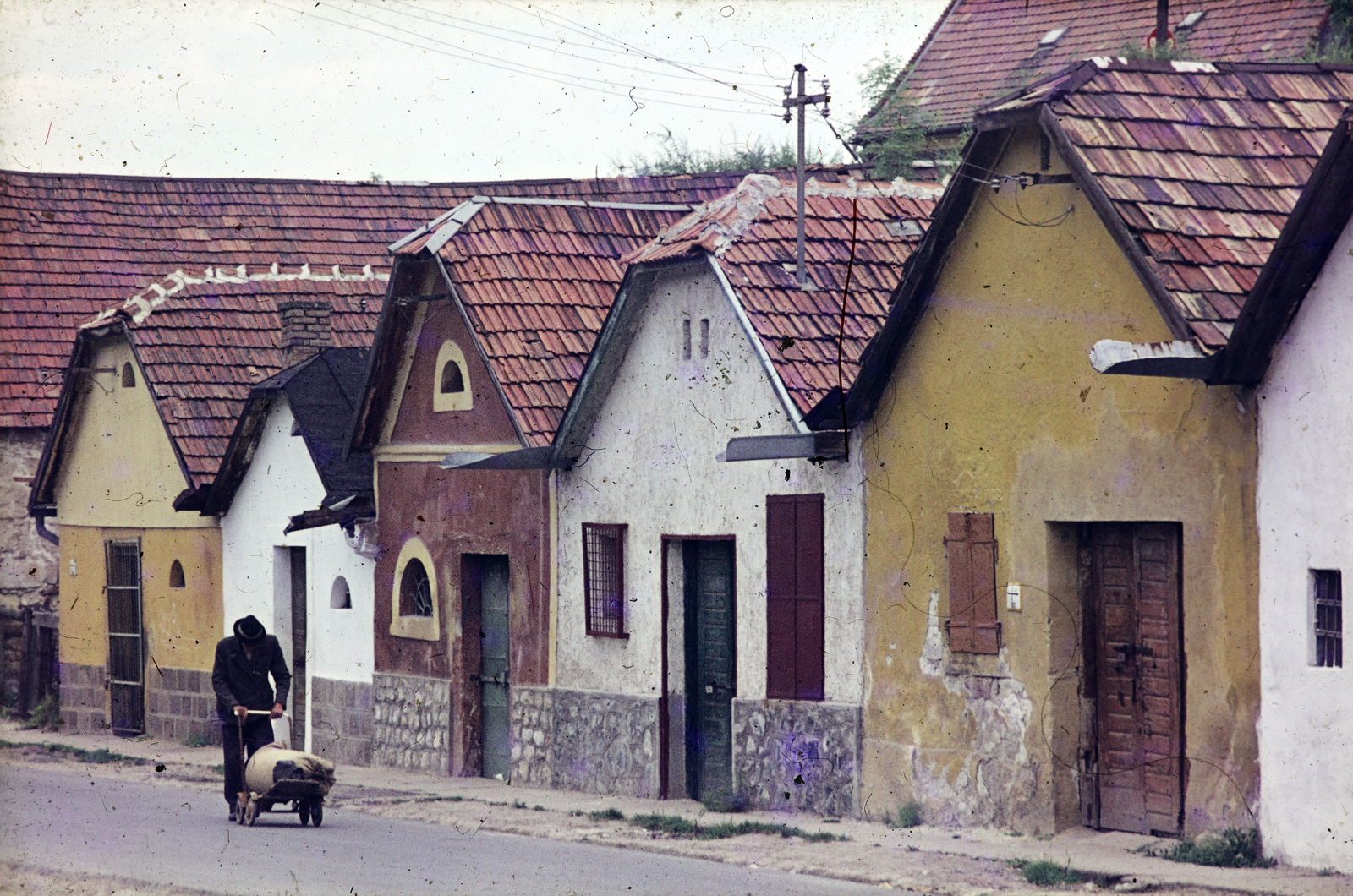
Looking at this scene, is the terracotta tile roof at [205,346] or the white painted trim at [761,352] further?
the terracotta tile roof at [205,346]

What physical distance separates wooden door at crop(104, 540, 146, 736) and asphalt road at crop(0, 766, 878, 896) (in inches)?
339

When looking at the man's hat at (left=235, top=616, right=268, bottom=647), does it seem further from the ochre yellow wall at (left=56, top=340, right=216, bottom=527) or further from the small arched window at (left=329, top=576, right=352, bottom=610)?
the ochre yellow wall at (left=56, top=340, right=216, bottom=527)

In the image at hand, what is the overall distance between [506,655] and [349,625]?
3133 millimetres

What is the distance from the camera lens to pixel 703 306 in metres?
17.3

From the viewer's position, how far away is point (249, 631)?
16.4 m

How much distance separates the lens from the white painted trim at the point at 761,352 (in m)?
15.6

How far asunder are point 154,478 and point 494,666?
7.70 metres

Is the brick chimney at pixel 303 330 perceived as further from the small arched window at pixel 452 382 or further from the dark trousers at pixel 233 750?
the dark trousers at pixel 233 750

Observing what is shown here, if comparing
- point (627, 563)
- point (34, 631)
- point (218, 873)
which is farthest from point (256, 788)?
point (34, 631)

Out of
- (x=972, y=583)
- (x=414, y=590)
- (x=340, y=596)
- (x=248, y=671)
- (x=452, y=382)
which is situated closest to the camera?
(x=972, y=583)

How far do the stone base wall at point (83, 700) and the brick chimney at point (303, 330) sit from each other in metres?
5.53

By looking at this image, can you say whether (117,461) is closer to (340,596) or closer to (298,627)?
(298,627)

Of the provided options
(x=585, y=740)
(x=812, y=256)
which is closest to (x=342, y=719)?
(x=585, y=740)

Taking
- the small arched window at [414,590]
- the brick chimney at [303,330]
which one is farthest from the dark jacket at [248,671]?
the brick chimney at [303,330]
